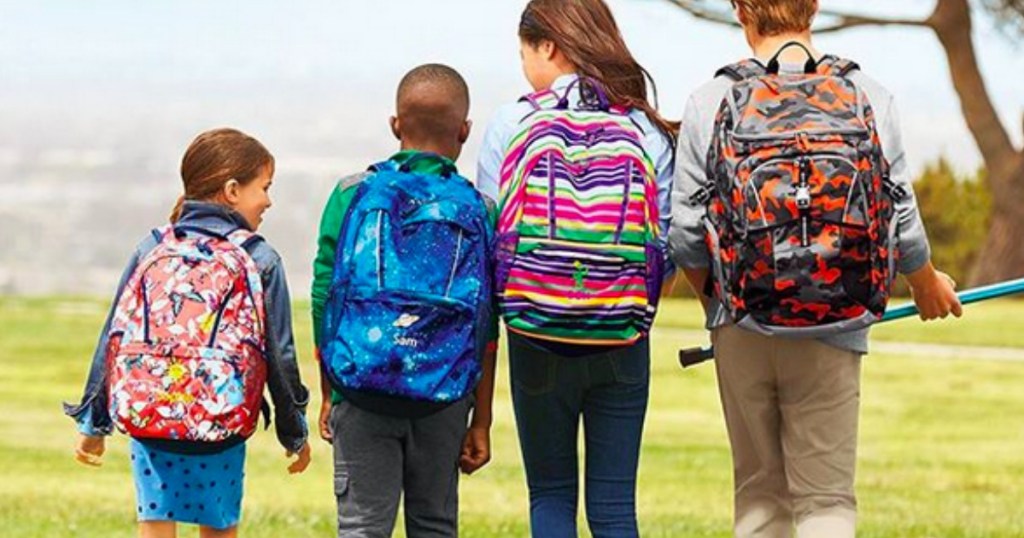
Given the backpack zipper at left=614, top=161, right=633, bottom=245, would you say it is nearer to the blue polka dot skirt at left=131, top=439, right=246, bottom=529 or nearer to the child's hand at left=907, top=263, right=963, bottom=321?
the child's hand at left=907, top=263, right=963, bottom=321

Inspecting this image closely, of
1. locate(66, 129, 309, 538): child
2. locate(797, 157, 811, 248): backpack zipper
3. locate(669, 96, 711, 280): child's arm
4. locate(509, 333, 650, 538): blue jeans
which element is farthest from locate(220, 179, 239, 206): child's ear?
locate(797, 157, 811, 248): backpack zipper

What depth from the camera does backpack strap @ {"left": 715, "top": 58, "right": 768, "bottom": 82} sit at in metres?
5.27

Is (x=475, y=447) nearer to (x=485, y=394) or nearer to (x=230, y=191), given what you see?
(x=485, y=394)

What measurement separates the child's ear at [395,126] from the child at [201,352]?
378 millimetres

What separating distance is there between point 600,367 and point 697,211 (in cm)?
48

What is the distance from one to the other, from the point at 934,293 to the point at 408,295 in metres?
1.34

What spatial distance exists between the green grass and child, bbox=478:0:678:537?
343 centimetres

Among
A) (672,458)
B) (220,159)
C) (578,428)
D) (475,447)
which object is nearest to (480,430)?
(475,447)

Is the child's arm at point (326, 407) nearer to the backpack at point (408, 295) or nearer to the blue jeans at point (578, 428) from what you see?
the backpack at point (408, 295)

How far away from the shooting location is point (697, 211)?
17.0ft

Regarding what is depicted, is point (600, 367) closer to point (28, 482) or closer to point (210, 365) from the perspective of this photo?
point (210, 365)

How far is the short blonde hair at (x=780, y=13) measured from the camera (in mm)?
5316

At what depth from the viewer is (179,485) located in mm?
5551

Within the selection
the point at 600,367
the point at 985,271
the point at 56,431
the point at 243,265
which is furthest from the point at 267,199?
the point at 985,271
